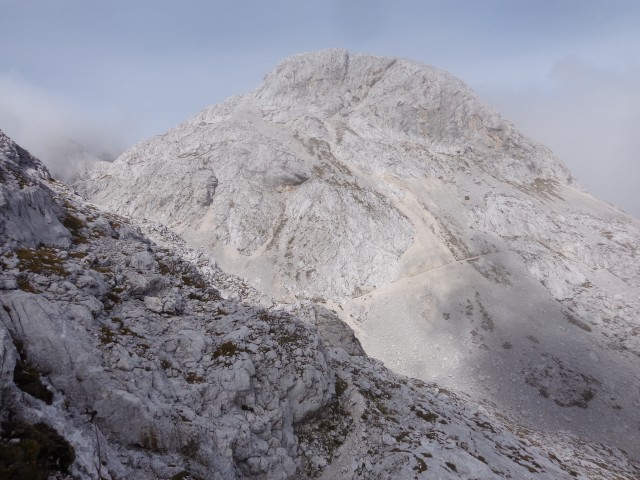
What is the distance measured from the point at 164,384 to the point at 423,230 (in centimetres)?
8266

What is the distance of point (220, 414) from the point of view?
16766mm

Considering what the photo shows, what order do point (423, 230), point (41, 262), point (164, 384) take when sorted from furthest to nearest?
point (423, 230)
point (41, 262)
point (164, 384)

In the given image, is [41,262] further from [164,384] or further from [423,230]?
[423,230]

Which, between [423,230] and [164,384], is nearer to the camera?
[164,384]

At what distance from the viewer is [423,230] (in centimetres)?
9031

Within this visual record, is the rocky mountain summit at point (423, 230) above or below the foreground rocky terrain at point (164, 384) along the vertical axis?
above

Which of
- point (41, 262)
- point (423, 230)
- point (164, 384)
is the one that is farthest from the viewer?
point (423, 230)

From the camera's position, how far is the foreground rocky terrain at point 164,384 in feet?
38.2

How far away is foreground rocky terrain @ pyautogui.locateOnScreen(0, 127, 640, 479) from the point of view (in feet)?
38.2

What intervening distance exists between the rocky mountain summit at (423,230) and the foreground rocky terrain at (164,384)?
35057 mm

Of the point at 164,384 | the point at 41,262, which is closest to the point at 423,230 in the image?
the point at 164,384

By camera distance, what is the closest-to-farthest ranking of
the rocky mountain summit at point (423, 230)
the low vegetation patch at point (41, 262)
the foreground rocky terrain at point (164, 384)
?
the foreground rocky terrain at point (164, 384), the low vegetation patch at point (41, 262), the rocky mountain summit at point (423, 230)

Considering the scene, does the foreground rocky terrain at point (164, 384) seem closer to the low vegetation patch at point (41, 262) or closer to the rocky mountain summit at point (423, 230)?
the low vegetation patch at point (41, 262)

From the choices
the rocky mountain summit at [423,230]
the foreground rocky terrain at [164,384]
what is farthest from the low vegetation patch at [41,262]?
the rocky mountain summit at [423,230]
